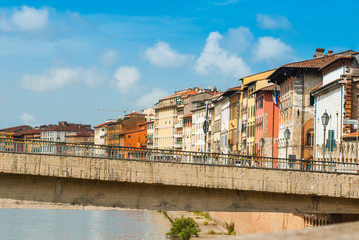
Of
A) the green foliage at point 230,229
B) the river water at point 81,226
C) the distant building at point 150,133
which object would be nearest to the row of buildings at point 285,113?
the green foliage at point 230,229

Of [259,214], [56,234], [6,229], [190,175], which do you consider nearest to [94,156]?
[190,175]

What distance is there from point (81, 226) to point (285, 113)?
20.9m

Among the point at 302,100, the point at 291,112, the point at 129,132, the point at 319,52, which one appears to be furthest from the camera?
the point at 129,132

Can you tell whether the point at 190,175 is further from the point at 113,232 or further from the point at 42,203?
the point at 113,232

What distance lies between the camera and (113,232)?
6431 centimetres

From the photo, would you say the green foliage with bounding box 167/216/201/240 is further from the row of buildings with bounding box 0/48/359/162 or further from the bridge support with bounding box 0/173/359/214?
the bridge support with bounding box 0/173/359/214

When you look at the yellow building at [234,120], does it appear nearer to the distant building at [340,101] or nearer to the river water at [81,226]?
the river water at [81,226]

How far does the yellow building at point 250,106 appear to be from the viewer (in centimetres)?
7950

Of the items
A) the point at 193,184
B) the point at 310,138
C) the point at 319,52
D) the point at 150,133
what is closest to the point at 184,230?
the point at 310,138

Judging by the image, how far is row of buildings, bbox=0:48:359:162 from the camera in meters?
45.0

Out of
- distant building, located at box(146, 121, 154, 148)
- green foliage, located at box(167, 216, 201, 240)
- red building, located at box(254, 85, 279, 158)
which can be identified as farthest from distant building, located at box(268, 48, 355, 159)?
distant building, located at box(146, 121, 154, 148)

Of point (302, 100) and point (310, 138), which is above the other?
point (302, 100)

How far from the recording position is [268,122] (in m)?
72.7

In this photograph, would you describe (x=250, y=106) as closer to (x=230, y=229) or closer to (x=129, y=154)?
(x=230, y=229)
